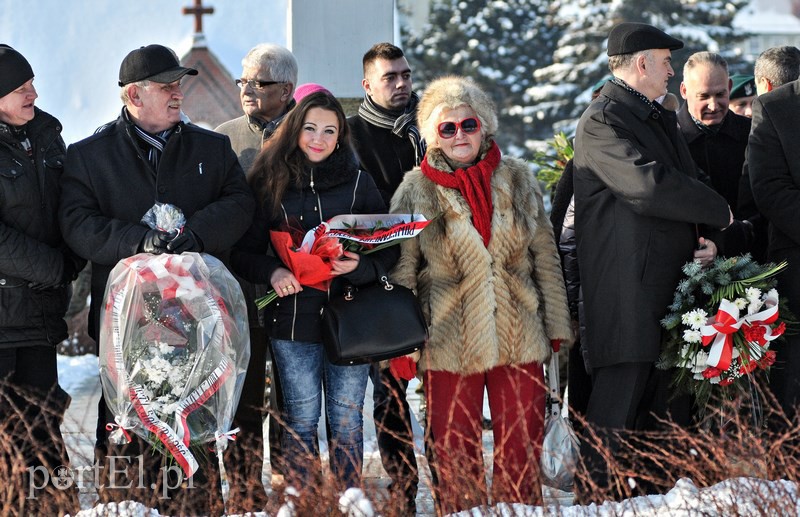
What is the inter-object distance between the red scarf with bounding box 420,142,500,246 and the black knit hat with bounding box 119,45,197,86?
1.24m

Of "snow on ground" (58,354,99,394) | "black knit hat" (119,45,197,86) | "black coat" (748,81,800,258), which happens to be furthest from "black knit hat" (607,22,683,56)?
"snow on ground" (58,354,99,394)

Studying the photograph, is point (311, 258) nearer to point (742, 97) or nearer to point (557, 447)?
point (557, 447)

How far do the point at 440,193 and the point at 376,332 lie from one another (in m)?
0.76

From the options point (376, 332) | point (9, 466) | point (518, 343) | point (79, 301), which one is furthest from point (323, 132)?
point (79, 301)

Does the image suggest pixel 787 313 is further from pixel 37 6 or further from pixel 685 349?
pixel 37 6

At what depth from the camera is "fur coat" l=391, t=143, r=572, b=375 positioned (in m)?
5.26

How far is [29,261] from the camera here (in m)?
4.97

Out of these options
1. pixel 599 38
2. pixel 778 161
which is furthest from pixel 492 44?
pixel 778 161

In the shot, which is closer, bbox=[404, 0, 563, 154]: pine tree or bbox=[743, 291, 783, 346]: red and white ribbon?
bbox=[743, 291, 783, 346]: red and white ribbon

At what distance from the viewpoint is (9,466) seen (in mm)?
5086

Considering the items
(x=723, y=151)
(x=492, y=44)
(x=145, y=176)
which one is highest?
(x=492, y=44)

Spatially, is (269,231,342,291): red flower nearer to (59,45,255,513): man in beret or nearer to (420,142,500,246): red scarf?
(59,45,255,513): man in beret

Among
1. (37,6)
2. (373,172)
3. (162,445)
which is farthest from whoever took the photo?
(37,6)

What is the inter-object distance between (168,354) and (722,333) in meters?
2.52
